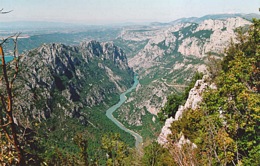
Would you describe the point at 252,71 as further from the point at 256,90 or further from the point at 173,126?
the point at 173,126

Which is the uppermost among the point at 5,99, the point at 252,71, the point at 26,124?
the point at 5,99

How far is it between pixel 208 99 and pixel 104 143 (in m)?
31.3

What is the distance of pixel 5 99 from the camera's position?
8.70 m

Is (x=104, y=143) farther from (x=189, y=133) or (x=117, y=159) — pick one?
(x=189, y=133)

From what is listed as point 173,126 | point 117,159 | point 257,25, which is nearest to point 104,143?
point 117,159

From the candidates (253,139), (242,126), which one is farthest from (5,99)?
(253,139)

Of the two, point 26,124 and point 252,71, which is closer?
point 26,124

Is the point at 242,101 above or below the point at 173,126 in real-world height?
above

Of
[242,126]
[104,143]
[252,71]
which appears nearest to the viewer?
[242,126]

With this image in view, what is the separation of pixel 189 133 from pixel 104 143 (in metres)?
19.1

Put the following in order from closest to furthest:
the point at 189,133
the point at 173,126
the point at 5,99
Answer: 1. the point at 5,99
2. the point at 189,133
3. the point at 173,126

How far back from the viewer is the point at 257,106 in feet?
81.9

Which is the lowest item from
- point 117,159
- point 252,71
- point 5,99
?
point 117,159

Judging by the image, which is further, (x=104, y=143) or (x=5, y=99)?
(x=104, y=143)
